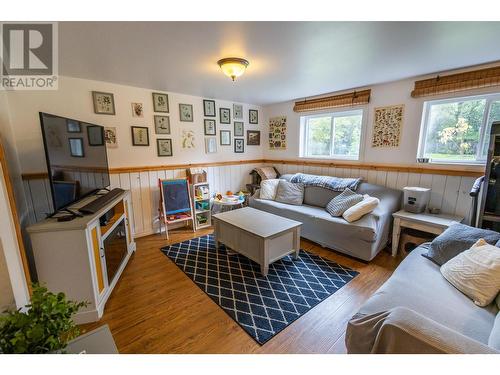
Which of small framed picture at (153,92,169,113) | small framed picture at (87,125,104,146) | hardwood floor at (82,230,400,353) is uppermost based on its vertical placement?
small framed picture at (153,92,169,113)

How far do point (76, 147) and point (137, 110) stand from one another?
4.29ft

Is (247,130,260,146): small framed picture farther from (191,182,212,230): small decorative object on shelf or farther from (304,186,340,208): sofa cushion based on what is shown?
(304,186,340,208): sofa cushion

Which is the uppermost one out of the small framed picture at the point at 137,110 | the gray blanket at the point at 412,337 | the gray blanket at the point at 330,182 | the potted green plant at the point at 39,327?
the small framed picture at the point at 137,110

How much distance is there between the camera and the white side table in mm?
2287

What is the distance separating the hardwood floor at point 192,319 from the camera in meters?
1.49

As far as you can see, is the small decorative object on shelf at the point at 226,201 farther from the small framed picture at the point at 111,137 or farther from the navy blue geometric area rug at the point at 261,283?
the small framed picture at the point at 111,137

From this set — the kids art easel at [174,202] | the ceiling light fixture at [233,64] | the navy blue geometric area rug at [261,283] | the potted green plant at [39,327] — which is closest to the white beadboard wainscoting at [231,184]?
the kids art easel at [174,202]

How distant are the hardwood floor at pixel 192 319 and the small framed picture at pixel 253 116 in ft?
10.1

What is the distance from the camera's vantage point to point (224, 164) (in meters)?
4.12

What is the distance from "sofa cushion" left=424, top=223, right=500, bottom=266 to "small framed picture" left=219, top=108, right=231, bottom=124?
11.1 feet

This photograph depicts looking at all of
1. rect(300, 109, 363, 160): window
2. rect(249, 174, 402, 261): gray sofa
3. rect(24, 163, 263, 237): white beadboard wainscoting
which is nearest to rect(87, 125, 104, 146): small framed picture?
rect(24, 163, 263, 237): white beadboard wainscoting

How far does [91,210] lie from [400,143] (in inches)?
139
